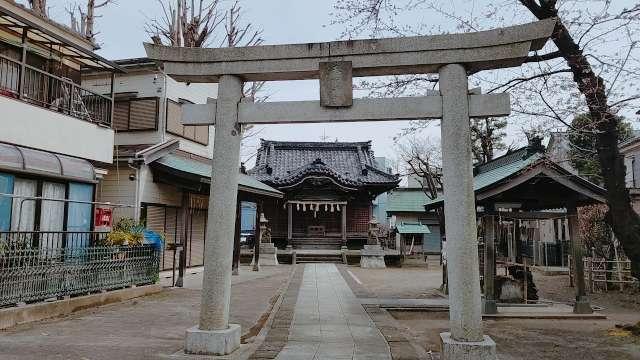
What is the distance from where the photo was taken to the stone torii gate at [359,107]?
662 centimetres

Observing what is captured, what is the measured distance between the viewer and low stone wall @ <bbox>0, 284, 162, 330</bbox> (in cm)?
857

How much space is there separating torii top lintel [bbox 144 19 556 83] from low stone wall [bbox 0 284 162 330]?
538cm

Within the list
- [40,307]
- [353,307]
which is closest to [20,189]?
[40,307]

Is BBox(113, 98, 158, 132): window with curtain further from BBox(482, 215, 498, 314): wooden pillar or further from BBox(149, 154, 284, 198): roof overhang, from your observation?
BBox(482, 215, 498, 314): wooden pillar

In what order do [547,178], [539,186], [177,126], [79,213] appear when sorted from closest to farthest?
1. [547,178]
2. [539,186]
3. [79,213]
4. [177,126]

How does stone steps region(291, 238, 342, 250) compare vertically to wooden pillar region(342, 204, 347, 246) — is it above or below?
below

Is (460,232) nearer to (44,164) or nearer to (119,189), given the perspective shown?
(44,164)

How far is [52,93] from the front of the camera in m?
14.0

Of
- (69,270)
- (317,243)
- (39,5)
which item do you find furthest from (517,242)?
(39,5)

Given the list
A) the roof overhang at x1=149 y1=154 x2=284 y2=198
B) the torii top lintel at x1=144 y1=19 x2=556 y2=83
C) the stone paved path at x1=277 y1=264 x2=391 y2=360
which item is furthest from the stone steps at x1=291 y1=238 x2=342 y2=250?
the torii top lintel at x1=144 y1=19 x2=556 y2=83

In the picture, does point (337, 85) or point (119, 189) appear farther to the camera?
point (119, 189)

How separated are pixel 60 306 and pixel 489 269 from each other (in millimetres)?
10124

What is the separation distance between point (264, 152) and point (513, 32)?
3021 centimetres

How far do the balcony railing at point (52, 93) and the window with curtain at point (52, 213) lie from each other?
2.24 meters
